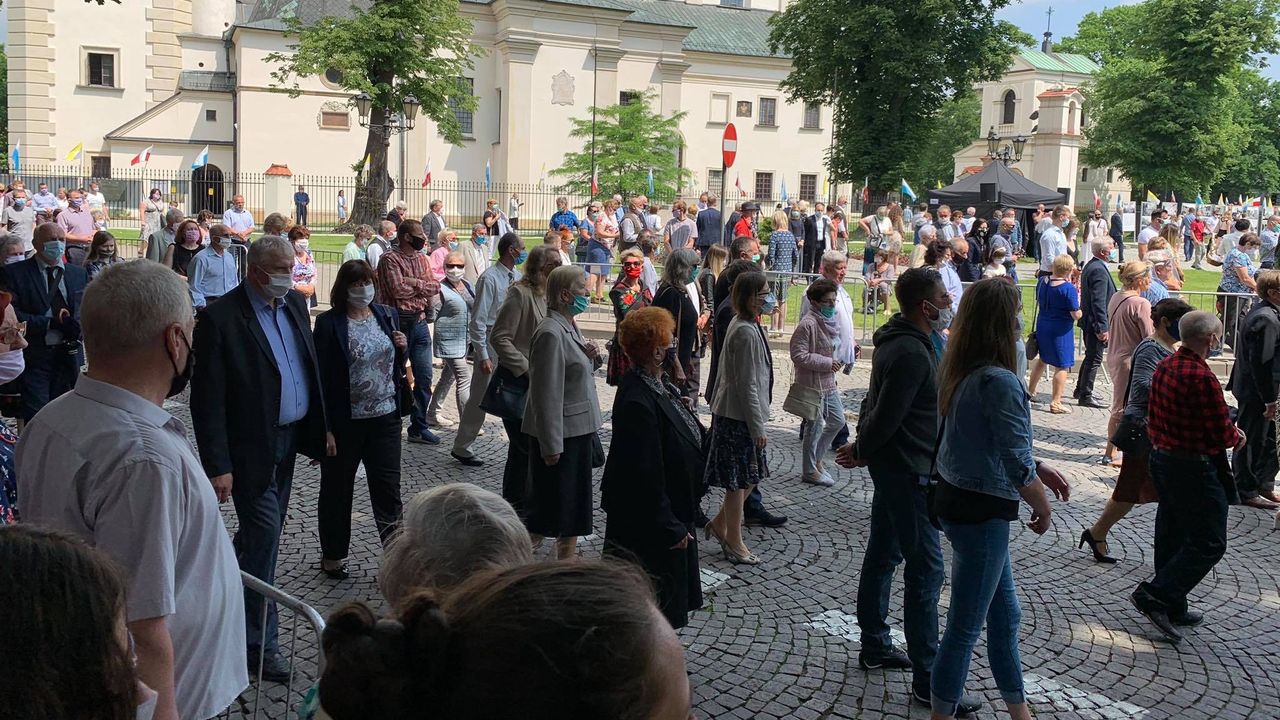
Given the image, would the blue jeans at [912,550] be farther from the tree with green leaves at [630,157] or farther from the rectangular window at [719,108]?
the rectangular window at [719,108]

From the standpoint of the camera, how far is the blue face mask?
8977 millimetres

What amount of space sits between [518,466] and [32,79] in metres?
54.9

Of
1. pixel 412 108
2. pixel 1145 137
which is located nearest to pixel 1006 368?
pixel 412 108

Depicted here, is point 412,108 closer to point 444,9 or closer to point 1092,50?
point 444,9

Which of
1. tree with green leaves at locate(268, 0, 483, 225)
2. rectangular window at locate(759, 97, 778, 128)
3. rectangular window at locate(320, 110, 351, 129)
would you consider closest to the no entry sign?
tree with green leaves at locate(268, 0, 483, 225)

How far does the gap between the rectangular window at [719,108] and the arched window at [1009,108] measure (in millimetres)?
43237

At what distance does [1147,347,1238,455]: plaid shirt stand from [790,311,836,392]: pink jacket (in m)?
2.78

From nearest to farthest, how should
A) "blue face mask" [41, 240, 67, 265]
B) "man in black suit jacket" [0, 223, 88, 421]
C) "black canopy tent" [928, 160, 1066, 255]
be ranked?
"man in black suit jacket" [0, 223, 88, 421] → "blue face mask" [41, 240, 67, 265] → "black canopy tent" [928, 160, 1066, 255]

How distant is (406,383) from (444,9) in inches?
1270

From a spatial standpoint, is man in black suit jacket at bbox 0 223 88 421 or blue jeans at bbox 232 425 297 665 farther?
man in black suit jacket at bbox 0 223 88 421

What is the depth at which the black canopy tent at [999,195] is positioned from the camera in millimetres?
27203

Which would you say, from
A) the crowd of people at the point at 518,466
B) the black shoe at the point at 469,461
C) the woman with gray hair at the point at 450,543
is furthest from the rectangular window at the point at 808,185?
the woman with gray hair at the point at 450,543

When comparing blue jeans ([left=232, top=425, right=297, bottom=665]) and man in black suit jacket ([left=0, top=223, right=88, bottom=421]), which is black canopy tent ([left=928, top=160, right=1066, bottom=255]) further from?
blue jeans ([left=232, top=425, right=297, bottom=665])

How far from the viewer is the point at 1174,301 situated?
7258 millimetres
